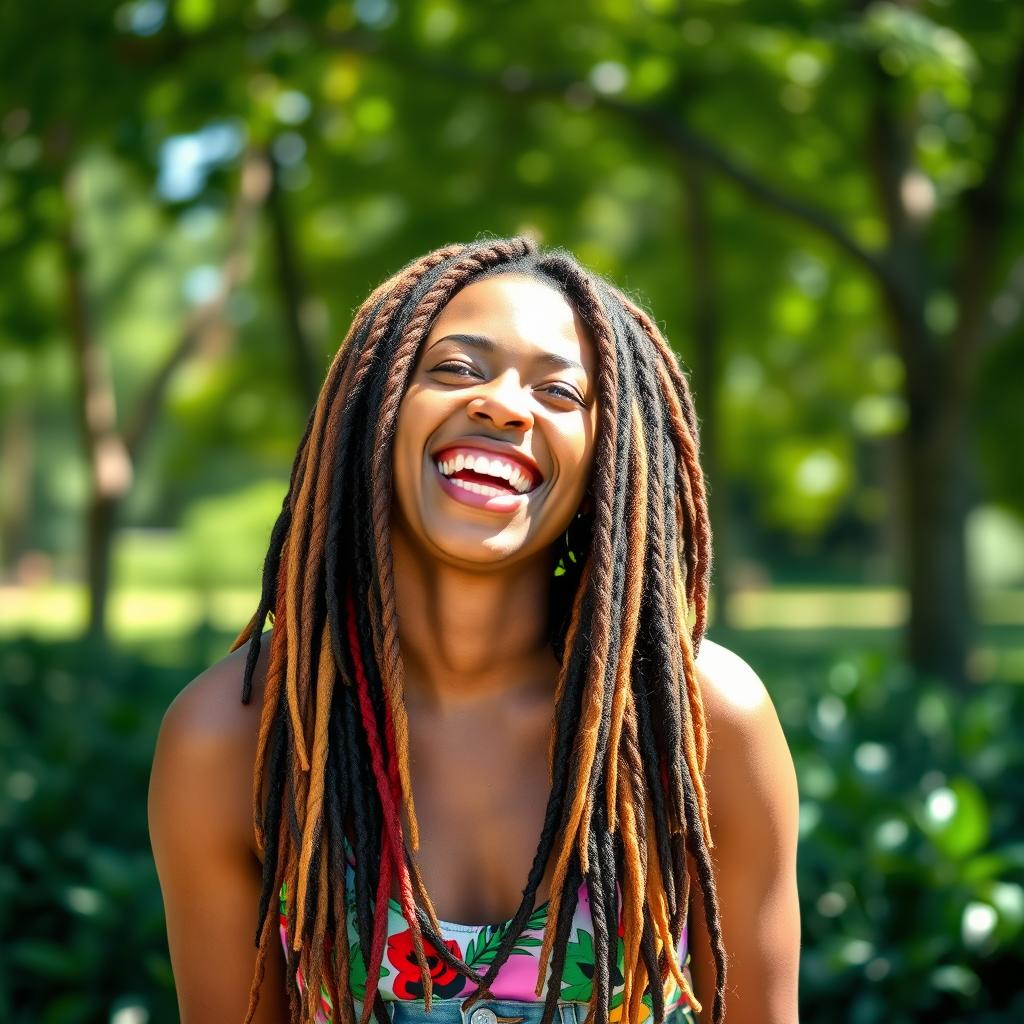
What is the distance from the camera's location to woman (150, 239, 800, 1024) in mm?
2039

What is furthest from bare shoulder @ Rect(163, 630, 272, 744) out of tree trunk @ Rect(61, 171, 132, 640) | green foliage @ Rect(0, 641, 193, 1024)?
tree trunk @ Rect(61, 171, 132, 640)

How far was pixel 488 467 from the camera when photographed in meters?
2.03

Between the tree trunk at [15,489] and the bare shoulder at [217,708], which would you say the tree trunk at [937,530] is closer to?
the bare shoulder at [217,708]

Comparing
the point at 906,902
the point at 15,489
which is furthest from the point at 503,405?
the point at 15,489

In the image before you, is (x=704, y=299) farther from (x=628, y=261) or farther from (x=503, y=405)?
(x=503, y=405)

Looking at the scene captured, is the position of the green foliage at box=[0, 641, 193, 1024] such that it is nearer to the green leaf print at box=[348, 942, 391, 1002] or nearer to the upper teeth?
the green leaf print at box=[348, 942, 391, 1002]

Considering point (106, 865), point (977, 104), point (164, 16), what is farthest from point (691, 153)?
point (106, 865)

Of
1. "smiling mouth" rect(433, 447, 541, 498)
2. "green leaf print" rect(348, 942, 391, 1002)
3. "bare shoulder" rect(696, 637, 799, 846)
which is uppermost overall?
"smiling mouth" rect(433, 447, 541, 498)

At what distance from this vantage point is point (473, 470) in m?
2.04

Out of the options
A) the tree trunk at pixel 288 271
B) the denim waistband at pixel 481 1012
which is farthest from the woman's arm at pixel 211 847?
the tree trunk at pixel 288 271

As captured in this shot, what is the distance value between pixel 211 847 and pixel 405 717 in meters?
0.34

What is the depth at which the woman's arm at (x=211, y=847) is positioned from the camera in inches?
82.8

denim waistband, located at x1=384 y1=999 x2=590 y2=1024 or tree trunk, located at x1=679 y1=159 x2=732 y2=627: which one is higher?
tree trunk, located at x1=679 y1=159 x2=732 y2=627

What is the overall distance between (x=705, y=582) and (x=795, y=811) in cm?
39
